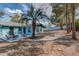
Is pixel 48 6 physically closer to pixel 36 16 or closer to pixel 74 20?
pixel 36 16

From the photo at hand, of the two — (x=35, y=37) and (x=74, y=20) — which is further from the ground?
(x=74, y=20)

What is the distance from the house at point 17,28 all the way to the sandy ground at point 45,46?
66 millimetres

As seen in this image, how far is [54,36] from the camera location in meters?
1.63

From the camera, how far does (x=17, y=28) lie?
1.61m

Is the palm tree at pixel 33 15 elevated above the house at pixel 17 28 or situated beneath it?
elevated above

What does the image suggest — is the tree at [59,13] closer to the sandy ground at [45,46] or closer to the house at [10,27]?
the sandy ground at [45,46]

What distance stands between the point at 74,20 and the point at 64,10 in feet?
0.44

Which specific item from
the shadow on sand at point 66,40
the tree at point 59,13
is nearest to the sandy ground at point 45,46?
the shadow on sand at point 66,40

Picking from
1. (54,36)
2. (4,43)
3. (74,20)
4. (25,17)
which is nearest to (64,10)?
(74,20)

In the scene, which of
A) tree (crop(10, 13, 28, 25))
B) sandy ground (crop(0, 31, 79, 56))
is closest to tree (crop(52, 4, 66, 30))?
sandy ground (crop(0, 31, 79, 56))

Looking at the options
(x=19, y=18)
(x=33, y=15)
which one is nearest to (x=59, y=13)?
(x=33, y=15)

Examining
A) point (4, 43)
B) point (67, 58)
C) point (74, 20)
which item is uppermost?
point (74, 20)

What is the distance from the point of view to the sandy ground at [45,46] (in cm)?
160

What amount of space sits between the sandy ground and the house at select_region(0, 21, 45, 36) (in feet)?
0.22
